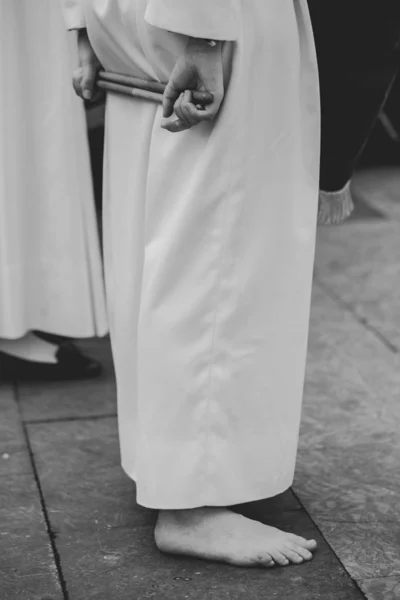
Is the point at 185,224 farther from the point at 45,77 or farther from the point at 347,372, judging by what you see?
the point at 347,372

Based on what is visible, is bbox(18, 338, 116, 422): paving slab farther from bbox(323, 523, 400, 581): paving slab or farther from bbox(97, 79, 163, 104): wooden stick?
bbox(97, 79, 163, 104): wooden stick

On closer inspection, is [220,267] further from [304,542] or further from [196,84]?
[304,542]

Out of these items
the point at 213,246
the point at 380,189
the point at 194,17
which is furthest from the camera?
the point at 380,189

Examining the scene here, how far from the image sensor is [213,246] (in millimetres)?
1812

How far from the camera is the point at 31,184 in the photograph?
9.05 ft

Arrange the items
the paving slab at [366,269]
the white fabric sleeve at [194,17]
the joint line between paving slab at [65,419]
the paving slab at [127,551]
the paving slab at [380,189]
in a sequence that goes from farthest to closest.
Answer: the paving slab at [380,189] → the paving slab at [366,269] → the joint line between paving slab at [65,419] → the paving slab at [127,551] → the white fabric sleeve at [194,17]

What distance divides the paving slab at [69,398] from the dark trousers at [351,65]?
950 millimetres

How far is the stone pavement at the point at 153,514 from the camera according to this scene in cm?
191

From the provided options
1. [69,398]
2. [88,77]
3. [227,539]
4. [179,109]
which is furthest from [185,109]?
[69,398]

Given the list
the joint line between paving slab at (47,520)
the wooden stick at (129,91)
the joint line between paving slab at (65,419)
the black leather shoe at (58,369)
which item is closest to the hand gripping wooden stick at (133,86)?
the wooden stick at (129,91)

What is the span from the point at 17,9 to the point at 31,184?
43 centimetres

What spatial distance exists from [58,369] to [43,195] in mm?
484

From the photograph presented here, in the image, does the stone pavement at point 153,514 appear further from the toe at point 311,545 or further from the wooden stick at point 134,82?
the wooden stick at point 134,82

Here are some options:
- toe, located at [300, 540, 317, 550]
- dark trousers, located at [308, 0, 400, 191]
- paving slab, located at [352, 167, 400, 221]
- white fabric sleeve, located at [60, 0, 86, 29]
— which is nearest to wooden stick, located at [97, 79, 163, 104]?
white fabric sleeve, located at [60, 0, 86, 29]
